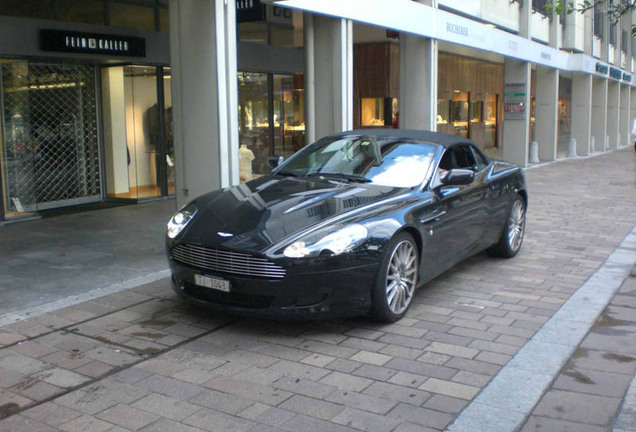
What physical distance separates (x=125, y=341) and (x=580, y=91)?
26.2 m

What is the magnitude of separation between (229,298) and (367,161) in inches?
86.9

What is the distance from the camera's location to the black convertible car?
499 cm

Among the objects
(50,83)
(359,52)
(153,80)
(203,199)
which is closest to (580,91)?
(359,52)

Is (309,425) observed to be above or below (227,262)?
below

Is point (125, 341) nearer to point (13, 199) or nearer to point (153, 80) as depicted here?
point (13, 199)

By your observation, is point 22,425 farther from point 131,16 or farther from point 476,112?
point 476,112

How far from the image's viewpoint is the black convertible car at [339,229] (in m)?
4.99

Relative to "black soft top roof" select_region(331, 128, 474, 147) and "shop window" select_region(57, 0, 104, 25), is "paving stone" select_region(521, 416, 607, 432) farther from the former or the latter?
"shop window" select_region(57, 0, 104, 25)

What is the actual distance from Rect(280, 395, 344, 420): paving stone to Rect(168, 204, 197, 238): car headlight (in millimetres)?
2056

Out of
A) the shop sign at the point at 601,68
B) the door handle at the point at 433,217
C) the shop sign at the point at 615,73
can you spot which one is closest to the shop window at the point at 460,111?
the shop sign at the point at 601,68

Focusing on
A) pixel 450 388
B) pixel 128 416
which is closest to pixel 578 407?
pixel 450 388

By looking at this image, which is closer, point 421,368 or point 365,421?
point 365,421

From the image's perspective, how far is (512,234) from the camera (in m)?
8.06

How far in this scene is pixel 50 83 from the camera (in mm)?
11703
